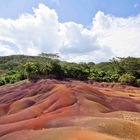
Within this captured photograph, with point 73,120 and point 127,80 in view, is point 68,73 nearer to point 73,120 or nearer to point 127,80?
point 127,80

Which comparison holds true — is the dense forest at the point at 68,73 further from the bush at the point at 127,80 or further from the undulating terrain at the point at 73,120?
the undulating terrain at the point at 73,120

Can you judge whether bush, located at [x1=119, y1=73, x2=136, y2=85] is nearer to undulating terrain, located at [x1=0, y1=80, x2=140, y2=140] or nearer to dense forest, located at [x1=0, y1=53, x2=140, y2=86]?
dense forest, located at [x1=0, y1=53, x2=140, y2=86]

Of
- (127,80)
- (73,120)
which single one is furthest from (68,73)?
(73,120)

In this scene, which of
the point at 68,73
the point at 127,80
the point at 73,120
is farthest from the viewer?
the point at 68,73

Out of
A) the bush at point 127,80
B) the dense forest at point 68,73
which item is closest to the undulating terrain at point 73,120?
the dense forest at point 68,73

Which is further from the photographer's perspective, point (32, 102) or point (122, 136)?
point (32, 102)

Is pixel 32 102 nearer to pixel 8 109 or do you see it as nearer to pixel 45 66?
pixel 8 109

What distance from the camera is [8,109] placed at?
54188 mm

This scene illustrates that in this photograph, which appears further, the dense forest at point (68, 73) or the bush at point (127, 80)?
the bush at point (127, 80)

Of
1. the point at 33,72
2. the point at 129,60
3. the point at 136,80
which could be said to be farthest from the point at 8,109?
the point at 129,60

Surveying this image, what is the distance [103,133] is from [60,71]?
80.1m

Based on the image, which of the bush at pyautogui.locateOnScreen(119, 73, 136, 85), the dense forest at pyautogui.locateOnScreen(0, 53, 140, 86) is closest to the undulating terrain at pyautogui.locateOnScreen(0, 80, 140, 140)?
the dense forest at pyautogui.locateOnScreen(0, 53, 140, 86)

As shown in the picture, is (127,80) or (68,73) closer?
(127,80)

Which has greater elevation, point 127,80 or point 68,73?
point 68,73
